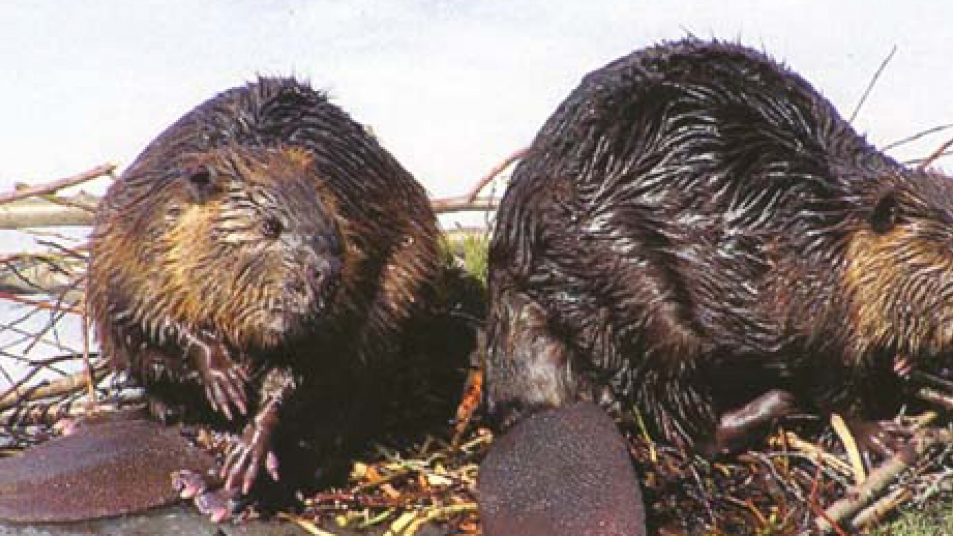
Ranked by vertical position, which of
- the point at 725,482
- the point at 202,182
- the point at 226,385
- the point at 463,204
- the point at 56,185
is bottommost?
the point at 725,482

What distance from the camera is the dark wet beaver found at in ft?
10.0

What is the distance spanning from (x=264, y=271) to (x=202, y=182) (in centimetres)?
23

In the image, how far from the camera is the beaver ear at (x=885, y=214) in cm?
306

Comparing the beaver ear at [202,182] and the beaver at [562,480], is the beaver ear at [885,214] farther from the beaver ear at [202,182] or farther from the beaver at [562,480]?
the beaver ear at [202,182]

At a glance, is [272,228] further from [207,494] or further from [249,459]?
[207,494]

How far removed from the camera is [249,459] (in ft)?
10.00

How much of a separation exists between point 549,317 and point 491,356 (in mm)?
180

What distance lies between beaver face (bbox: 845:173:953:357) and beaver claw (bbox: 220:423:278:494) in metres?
1.14

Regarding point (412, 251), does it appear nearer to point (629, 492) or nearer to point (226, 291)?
point (226, 291)

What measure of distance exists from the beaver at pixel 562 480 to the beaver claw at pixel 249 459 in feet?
1.33

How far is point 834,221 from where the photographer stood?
3.08 metres

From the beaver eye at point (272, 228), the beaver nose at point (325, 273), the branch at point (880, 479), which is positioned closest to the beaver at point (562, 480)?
Answer: the branch at point (880, 479)

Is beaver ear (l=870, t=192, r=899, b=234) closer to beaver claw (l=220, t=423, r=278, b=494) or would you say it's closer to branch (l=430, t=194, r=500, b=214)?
beaver claw (l=220, t=423, r=278, b=494)

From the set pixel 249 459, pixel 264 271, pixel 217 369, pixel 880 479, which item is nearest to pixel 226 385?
→ pixel 217 369
